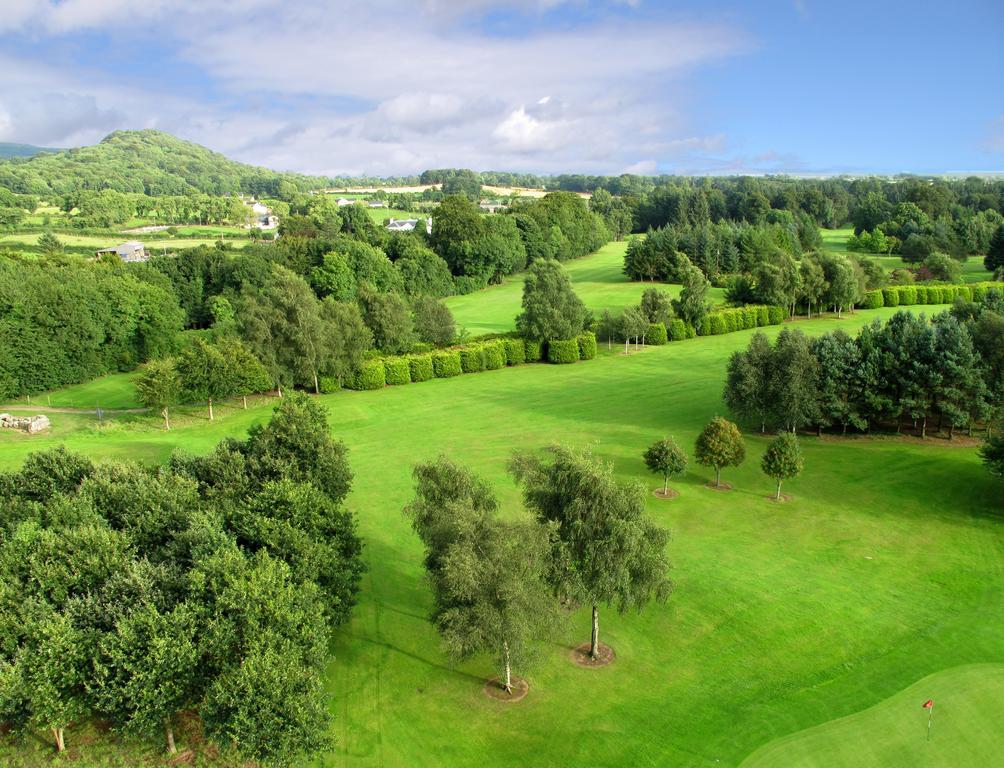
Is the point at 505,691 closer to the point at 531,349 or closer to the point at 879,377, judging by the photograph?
the point at 879,377

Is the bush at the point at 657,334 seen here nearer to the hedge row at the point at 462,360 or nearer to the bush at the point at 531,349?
the hedge row at the point at 462,360

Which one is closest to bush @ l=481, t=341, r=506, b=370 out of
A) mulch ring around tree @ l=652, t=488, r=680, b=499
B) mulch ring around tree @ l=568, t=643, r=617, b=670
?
mulch ring around tree @ l=652, t=488, r=680, b=499

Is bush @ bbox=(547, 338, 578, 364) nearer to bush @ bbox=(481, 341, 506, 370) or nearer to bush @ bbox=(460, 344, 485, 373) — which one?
bush @ bbox=(481, 341, 506, 370)

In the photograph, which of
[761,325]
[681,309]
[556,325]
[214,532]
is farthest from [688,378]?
[214,532]

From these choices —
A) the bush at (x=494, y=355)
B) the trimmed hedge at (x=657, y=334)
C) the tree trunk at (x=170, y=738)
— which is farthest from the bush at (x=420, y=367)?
the tree trunk at (x=170, y=738)

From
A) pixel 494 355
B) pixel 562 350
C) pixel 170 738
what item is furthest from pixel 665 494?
pixel 562 350

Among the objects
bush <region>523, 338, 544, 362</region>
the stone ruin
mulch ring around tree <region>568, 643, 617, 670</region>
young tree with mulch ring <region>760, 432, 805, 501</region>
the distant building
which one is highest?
the distant building
